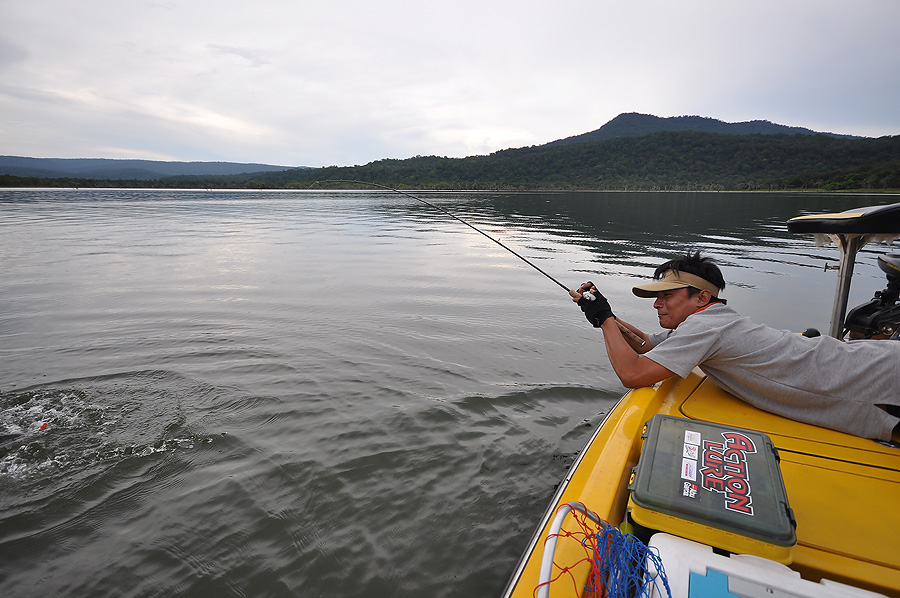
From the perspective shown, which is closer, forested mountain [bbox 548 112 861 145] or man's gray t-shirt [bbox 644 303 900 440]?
man's gray t-shirt [bbox 644 303 900 440]

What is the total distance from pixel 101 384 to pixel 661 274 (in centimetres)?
520

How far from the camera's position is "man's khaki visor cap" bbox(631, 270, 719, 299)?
9.34ft

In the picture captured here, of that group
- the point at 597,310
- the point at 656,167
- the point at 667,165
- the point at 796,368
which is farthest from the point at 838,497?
the point at 667,165

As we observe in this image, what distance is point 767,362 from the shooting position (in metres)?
2.45

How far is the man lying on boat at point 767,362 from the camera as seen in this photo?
227 centimetres

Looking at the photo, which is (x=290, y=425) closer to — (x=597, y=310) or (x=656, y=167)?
(x=597, y=310)

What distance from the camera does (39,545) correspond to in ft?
8.45

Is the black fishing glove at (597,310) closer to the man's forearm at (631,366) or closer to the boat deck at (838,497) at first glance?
the man's forearm at (631,366)

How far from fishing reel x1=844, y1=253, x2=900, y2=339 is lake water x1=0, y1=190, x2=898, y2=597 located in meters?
2.11

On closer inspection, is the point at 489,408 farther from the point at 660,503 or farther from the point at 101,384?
the point at 101,384

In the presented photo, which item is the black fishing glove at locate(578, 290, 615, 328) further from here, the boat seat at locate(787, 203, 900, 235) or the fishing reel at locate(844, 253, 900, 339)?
the fishing reel at locate(844, 253, 900, 339)

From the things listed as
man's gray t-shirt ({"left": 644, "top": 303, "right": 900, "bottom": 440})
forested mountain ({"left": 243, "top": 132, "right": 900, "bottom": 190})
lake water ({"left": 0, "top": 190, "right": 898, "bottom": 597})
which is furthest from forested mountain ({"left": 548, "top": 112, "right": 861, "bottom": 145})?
man's gray t-shirt ({"left": 644, "top": 303, "right": 900, "bottom": 440})

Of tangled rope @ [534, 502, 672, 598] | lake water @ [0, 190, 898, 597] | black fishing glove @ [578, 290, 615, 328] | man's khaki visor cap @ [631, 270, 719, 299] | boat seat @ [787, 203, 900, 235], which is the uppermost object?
boat seat @ [787, 203, 900, 235]

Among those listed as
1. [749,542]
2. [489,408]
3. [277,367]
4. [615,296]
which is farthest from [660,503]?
[615,296]
